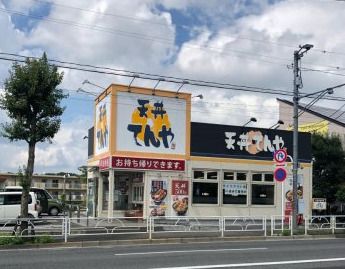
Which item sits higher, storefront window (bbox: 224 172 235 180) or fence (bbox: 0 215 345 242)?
storefront window (bbox: 224 172 235 180)

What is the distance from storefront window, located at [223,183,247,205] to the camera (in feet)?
95.9

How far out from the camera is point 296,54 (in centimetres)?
2453

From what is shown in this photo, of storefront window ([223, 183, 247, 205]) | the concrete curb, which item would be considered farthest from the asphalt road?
storefront window ([223, 183, 247, 205])

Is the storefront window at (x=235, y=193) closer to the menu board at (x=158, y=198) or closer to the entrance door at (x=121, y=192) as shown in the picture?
the menu board at (x=158, y=198)

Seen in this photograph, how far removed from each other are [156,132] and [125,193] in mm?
4479

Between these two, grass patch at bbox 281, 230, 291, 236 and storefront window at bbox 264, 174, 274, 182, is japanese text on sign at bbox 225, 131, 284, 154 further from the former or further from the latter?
grass patch at bbox 281, 230, 291, 236

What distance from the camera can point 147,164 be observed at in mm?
27422

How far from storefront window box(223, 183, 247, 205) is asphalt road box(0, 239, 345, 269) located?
1220 cm

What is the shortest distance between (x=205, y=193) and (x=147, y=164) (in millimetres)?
3834

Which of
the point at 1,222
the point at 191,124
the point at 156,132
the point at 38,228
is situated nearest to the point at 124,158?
the point at 156,132

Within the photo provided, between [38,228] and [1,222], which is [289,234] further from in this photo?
[1,222]

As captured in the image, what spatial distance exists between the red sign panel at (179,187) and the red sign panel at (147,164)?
2.31 ft

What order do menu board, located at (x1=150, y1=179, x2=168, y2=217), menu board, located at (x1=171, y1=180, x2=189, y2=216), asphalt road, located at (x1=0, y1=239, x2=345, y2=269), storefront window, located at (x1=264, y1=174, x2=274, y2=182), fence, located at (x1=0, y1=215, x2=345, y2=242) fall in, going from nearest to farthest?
1. asphalt road, located at (x1=0, y1=239, x2=345, y2=269)
2. fence, located at (x1=0, y1=215, x2=345, y2=242)
3. menu board, located at (x1=150, y1=179, x2=168, y2=217)
4. menu board, located at (x1=171, y1=180, x2=189, y2=216)
5. storefront window, located at (x1=264, y1=174, x2=274, y2=182)

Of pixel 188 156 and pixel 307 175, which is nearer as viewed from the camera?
pixel 188 156
